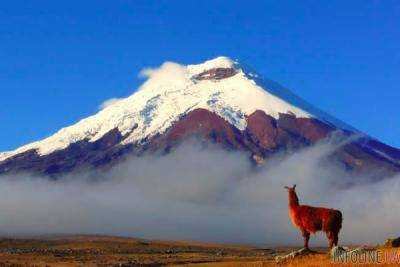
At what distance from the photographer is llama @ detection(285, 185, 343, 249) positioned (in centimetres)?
3853

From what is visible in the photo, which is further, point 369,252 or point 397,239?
point 397,239

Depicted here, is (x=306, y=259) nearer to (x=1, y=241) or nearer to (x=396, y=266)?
(x=396, y=266)

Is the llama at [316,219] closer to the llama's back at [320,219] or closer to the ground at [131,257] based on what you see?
the llama's back at [320,219]

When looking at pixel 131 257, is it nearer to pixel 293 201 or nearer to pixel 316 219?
pixel 293 201

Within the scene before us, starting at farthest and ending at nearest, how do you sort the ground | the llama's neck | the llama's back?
the ground → the llama's neck → the llama's back

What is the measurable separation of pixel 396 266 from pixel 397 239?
8.51m

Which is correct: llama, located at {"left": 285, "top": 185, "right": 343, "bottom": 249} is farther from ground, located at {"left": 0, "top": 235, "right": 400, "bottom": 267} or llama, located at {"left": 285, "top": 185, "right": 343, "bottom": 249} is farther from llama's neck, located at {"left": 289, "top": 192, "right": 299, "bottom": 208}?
ground, located at {"left": 0, "top": 235, "right": 400, "bottom": 267}

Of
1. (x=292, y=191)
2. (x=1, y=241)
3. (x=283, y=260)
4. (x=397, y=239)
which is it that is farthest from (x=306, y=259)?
(x=1, y=241)

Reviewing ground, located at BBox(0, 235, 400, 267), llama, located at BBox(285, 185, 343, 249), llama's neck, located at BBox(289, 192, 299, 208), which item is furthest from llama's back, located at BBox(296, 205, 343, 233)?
ground, located at BBox(0, 235, 400, 267)

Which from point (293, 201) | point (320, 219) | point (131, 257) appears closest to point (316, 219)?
point (320, 219)

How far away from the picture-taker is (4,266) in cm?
7444

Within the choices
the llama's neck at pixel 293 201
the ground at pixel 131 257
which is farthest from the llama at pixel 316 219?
the ground at pixel 131 257

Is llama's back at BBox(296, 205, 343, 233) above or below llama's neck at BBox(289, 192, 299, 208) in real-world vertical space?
below

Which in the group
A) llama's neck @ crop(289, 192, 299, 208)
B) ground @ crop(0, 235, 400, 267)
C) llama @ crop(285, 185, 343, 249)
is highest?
llama's neck @ crop(289, 192, 299, 208)
